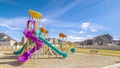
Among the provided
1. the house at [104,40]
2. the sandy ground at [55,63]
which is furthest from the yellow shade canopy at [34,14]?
the house at [104,40]

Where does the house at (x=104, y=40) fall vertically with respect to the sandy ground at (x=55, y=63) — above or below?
above

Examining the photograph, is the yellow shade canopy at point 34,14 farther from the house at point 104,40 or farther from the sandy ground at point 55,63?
the house at point 104,40

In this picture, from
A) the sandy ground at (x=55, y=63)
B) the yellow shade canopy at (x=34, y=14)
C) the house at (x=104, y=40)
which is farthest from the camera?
the house at (x=104, y=40)

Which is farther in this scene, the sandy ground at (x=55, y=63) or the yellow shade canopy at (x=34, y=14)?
the yellow shade canopy at (x=34, y=14)

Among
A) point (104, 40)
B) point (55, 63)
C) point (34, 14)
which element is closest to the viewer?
point (55, 63)

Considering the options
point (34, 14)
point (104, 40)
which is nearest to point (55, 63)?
point (34, 14)

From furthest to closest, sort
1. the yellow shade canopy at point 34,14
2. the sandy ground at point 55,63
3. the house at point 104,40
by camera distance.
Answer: the house at point 104,40
the yellow shade canopy at point 34,14
the sandy ground at point 55,63

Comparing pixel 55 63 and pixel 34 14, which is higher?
pixel 34 14

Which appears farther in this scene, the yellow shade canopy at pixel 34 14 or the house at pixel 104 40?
the house at pixel 104 40

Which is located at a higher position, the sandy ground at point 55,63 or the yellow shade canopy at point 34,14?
the yellow shade canopy at point 34,14

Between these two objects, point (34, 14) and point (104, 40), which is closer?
point (34, 14)

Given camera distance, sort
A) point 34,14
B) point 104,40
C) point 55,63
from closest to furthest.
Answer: point 55,63
point 34,14
point 104,40

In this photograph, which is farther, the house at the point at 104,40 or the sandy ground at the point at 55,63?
the house at the point at 104,40

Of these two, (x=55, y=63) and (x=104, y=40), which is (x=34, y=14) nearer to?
(x=55, y=63)
